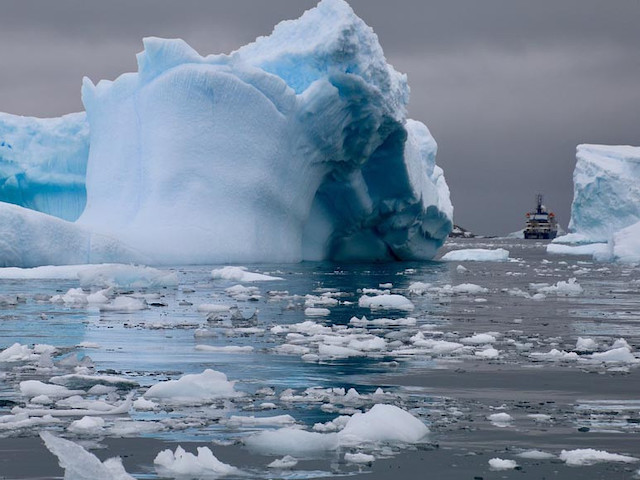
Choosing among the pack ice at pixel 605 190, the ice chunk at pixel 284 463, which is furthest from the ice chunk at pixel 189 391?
the pack ice at pixel 605 190

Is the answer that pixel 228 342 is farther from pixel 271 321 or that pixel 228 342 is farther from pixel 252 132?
pixel 252 132

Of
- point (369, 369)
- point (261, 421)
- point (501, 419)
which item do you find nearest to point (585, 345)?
point (369, 369)

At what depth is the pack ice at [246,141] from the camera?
21344mm

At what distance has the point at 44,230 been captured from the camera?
695 inches

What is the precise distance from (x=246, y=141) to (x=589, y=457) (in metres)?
18.4

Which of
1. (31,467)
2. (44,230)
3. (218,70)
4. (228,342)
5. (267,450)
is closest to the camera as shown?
(31,467)

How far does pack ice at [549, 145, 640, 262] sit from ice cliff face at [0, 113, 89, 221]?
79.8 feet

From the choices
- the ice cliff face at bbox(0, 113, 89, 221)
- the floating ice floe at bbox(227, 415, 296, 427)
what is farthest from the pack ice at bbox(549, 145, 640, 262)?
the floating ice floe at bbox(227, 415, 296, 427)

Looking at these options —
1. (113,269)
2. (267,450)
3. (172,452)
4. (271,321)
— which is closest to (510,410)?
(267,450)

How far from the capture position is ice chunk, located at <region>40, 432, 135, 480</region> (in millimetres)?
3279

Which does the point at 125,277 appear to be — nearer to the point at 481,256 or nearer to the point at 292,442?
the point at 292,442

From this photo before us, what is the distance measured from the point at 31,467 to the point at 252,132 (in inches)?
728

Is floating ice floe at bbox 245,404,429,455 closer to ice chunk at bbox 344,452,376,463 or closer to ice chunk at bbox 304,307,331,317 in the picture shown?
ice chunk at bbox 344,452,376,463

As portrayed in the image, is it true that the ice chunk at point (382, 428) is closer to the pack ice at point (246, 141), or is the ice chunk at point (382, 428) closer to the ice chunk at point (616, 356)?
the ice chunk at point (616, 356)
